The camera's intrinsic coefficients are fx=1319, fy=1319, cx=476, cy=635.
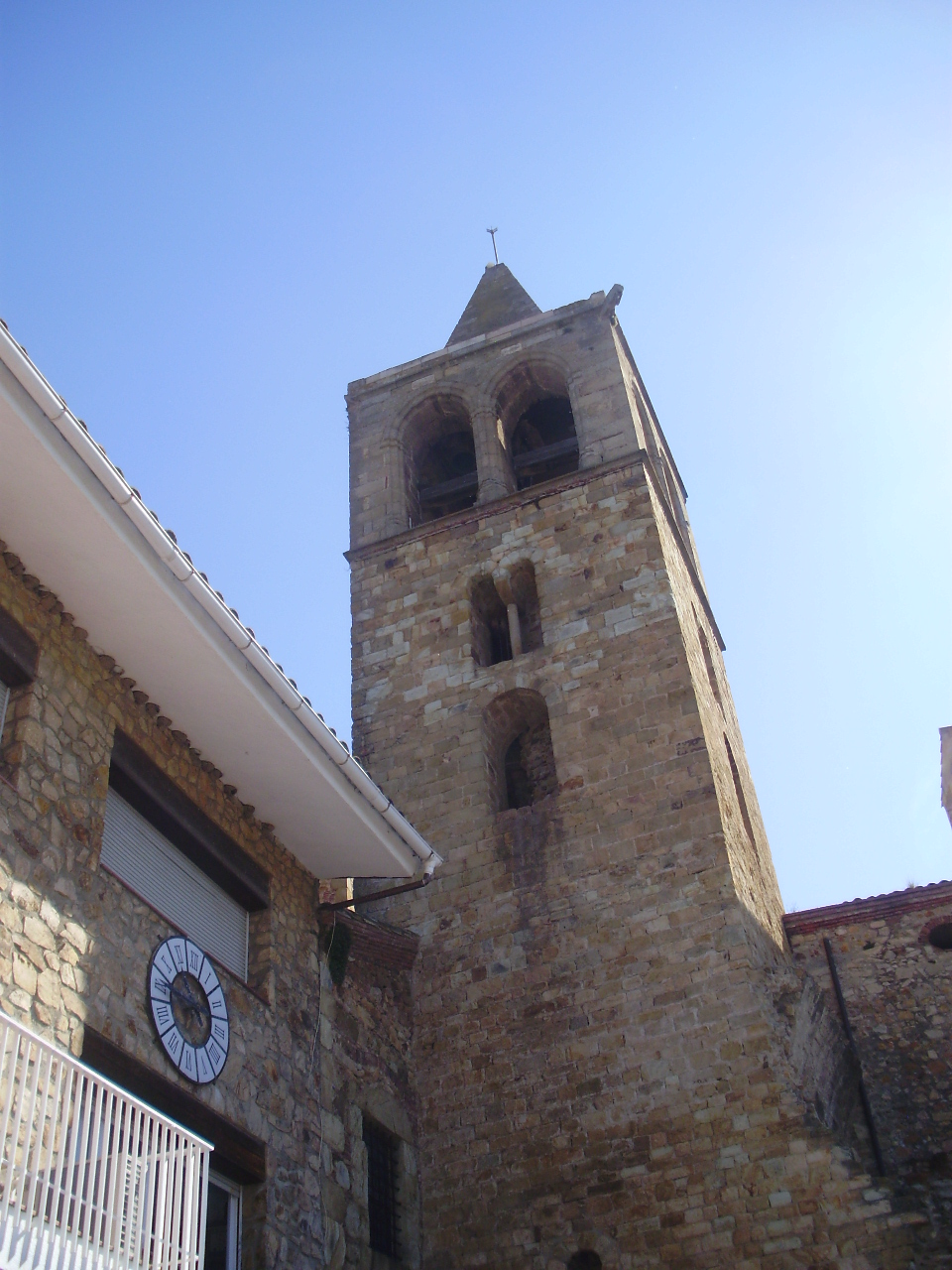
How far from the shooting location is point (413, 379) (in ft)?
63.8

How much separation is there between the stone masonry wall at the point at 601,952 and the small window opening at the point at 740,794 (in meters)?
0.37

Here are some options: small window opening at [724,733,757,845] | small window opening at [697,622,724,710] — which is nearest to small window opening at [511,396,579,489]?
small window opening at [697,622,724,710]

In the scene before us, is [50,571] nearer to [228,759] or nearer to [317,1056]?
[228,759]

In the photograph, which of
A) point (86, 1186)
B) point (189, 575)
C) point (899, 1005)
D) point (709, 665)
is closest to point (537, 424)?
point (709, 665)

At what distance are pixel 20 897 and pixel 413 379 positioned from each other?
544 inches

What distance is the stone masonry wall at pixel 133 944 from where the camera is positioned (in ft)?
22.3

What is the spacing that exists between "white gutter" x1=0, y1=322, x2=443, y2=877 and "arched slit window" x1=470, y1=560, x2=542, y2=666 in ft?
18.2

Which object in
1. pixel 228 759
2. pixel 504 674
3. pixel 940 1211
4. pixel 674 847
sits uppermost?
pixel 504 674

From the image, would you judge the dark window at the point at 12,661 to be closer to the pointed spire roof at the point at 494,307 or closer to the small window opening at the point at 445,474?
the small window opening at the point at 445,474

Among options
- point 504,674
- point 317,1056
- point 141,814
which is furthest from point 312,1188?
point 504,674

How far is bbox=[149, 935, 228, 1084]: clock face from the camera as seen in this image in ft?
24.8

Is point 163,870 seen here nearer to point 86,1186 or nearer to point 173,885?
point 173,885

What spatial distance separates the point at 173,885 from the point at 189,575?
80.7 inches

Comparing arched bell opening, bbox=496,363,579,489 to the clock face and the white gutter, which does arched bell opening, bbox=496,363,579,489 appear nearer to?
the white gutter
